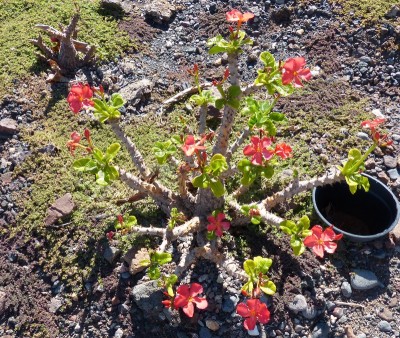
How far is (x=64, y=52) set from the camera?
3.71 meters

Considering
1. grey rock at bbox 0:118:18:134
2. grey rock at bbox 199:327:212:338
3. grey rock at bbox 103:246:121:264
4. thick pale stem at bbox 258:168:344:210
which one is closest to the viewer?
thick pale stem at bbox 258:168:344:210

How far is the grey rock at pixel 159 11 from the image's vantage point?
4.13 meters

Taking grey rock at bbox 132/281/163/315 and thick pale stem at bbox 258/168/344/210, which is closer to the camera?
thick pale stem at bbox 258/168/344/210

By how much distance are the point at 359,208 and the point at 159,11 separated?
7.76 feet

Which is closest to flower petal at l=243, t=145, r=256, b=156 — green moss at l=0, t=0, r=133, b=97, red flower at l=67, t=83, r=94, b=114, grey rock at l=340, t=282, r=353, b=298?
red flower at l=67, t=83, r=94, b=114

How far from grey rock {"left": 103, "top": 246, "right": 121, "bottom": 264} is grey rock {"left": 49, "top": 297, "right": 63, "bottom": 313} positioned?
344 mm

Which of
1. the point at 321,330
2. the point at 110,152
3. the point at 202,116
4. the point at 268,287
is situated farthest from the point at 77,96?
the point at 321,330

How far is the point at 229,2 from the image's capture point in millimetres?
4156

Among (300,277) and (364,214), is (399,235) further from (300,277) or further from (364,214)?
(300,277)

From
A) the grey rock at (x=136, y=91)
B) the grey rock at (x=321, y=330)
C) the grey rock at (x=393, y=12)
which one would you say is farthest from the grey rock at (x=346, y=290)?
the grey rock at (x=393, y=12)

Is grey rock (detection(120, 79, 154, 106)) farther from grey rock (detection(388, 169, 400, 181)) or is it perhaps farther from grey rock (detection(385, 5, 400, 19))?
grey rock (detection(385, 5, 400, 19))

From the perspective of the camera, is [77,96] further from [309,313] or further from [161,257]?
[309,313]

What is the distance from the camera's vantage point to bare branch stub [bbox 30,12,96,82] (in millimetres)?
3672

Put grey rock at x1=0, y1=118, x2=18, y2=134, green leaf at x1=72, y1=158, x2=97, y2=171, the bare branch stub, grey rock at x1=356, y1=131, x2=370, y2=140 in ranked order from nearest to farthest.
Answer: green leaf at x1=72, y1=158, x2=97, y2=171
grey rock at x1=356, y1=131, x2=370, y2=140
grey rock at x1=0, y1=118, x2=18, y2=134
the bare branch stub
